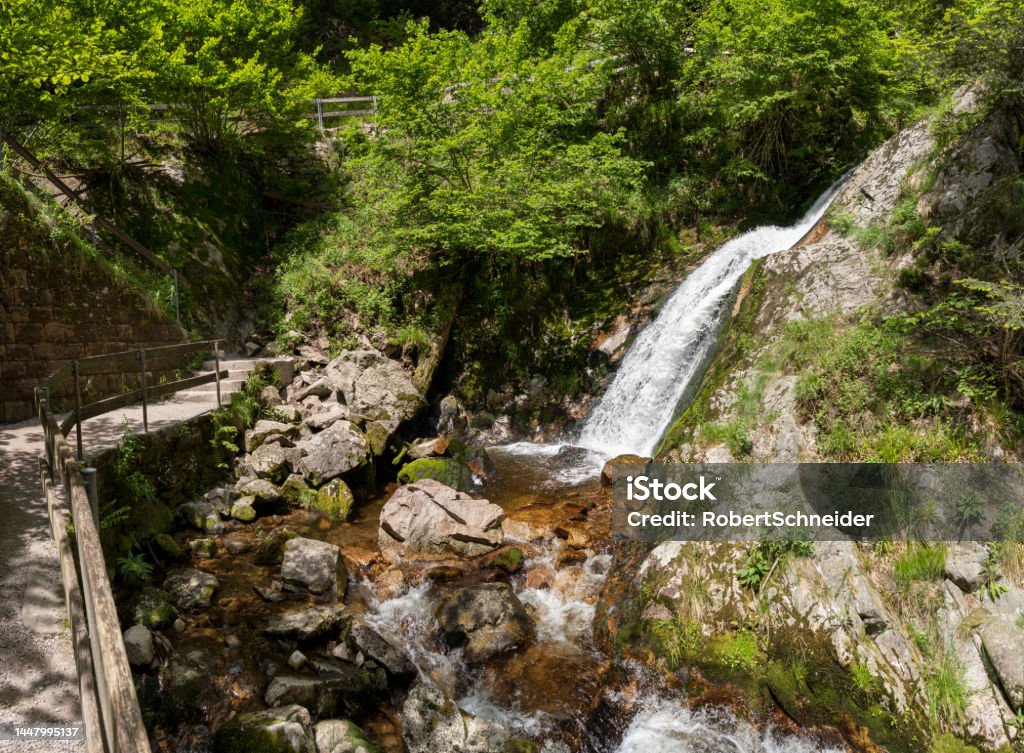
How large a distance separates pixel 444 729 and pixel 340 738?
803 mm

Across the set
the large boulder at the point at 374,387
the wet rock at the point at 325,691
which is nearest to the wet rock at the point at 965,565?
the wet rock at the point at 325,691

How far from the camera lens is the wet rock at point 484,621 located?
594 cm

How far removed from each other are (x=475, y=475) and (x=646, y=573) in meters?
4.23

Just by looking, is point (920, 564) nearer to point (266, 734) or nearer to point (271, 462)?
point (266, 734)

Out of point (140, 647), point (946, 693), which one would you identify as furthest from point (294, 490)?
point (946, 693)

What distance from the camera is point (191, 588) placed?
251 inches

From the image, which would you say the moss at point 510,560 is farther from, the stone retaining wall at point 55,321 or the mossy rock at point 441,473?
the stone retaining wall at point 55,321

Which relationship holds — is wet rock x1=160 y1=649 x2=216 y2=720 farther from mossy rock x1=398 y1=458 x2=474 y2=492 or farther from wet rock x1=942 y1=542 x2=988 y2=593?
wet rock x1=942 y1=542 x2=988 y2=593

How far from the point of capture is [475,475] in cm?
1002

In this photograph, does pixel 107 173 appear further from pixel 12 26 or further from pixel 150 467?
pixel 150 467

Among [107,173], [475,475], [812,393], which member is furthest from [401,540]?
[107,173]

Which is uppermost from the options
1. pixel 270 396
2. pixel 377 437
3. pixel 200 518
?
pixel 270 396

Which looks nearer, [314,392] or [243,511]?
[243,511]

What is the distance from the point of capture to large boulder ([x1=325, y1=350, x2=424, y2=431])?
1128 cm
